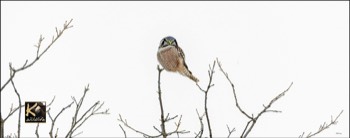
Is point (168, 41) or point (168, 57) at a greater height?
point (168, 41)

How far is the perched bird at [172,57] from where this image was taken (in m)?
3.43

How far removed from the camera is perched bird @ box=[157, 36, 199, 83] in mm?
3426

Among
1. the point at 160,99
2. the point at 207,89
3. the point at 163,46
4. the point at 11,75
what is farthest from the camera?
the point at 163,46

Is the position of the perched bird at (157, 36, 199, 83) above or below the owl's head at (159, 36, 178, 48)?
below

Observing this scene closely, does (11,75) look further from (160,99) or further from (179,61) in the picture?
(179,61)

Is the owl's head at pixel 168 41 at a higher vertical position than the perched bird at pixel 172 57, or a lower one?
higher

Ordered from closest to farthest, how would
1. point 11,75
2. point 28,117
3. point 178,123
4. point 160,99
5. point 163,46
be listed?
point 11,75
point 160,99
point 178,123
point 28,117
point 163,46

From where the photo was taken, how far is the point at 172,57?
3459 millimetres

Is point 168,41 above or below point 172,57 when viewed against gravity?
above

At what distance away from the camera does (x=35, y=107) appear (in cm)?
333

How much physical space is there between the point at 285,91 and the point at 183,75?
1.07m

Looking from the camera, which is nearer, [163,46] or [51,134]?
[51,134]

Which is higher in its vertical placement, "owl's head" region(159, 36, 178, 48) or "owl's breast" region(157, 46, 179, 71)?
"owl's head" region(159, 36, 178, 48)

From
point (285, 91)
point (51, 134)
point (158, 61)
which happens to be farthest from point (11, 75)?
point (158, 61)
